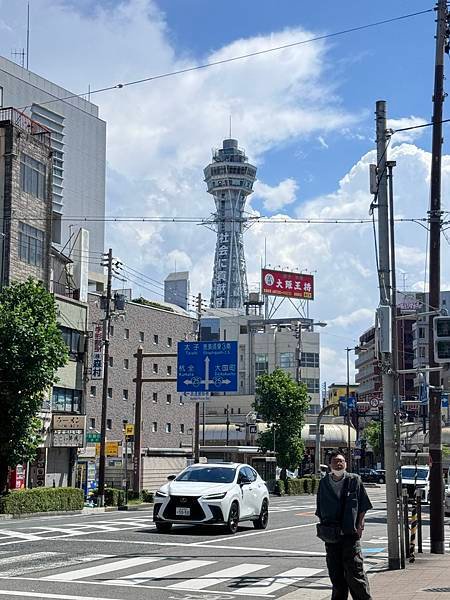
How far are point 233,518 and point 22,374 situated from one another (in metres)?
13.2

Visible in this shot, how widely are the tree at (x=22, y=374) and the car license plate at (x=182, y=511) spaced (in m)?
13.0

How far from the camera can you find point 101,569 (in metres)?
13.9

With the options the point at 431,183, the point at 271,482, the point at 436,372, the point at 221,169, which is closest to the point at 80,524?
the point at 436,372

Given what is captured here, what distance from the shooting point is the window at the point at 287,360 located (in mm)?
116050

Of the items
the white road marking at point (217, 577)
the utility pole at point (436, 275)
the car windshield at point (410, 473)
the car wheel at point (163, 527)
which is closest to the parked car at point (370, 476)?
the car windshield at point (410, 473)

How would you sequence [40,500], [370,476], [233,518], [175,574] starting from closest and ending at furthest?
[175,574] < [233,518] < [40,500] < [370,476]

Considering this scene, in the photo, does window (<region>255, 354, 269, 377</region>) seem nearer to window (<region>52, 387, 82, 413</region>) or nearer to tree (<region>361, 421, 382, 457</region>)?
tree (<region>361, 421, 382, 457</region>)

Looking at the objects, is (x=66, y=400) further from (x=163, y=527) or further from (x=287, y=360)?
(x=287, y=360)

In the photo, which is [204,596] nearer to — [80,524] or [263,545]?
[263,545]

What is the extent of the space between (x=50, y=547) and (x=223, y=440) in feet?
254

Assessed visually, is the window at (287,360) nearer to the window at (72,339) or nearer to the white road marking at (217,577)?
the window at (72,339)

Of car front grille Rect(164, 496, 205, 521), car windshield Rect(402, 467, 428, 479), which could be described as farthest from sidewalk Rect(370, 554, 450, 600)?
car windshield Rect(402, 467, 428, 479)

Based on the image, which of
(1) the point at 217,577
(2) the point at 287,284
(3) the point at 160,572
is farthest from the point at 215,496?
(2) the point at 287,284

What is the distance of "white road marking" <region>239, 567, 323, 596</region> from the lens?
1236 centimetres
